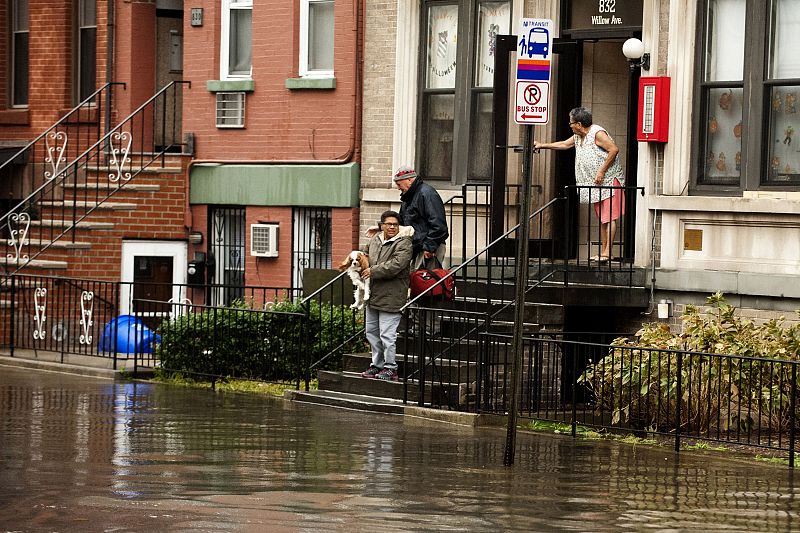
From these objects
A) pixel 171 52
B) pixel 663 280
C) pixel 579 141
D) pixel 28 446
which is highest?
pixel 171 52

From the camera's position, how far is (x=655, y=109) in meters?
16.2

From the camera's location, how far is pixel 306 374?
16.6 m

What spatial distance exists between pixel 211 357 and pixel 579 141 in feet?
15.0

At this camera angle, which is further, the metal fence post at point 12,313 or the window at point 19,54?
the window at point 19,54

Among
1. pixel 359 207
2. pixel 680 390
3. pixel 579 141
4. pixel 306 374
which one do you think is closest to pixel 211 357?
pixel 306 374

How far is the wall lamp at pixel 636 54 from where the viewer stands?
53.5 ft

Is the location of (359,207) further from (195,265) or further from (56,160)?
(56,160)

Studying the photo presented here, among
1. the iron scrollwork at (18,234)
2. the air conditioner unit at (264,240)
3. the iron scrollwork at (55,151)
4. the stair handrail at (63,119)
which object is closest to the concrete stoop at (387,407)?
the air conditioner unit at (264,240)

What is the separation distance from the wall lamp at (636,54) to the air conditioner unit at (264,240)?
589 centimetres

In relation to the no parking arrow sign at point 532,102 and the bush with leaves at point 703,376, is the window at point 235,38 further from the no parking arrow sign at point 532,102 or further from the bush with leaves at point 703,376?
the no parking arrow sign at point 532,102

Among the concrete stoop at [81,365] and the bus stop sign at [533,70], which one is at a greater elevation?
the bus stop sign at [533,70]

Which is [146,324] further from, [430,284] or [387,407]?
[387,407]

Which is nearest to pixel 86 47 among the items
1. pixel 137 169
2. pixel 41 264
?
pixel 137 169

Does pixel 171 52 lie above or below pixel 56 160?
above
